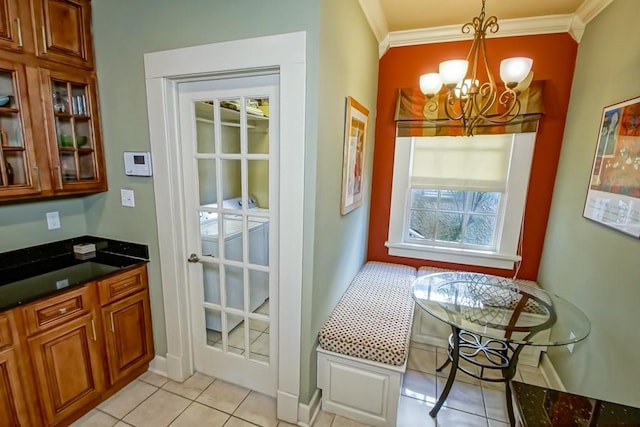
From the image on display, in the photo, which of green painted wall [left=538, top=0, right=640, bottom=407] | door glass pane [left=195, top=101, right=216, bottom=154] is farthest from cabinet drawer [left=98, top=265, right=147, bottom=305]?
green painted wall [left=538, top=0, right=640, bottom=407]

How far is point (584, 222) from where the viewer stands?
77.9 inches

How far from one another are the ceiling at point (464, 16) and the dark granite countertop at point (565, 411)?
2353 millimetres

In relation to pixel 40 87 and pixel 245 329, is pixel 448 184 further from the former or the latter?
pixel 40 87

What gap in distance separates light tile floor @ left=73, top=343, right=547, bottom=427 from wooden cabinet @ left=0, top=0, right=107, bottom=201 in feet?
4.67

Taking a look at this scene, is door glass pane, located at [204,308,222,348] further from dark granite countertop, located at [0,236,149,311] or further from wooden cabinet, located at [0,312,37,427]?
wooden cabinet, located at [0,312,37,427]

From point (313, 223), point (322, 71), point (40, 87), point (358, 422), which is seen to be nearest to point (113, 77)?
point (40, 87)

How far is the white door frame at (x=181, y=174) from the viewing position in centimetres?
147

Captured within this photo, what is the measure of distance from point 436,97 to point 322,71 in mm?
1504

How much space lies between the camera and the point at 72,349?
1.68 metres

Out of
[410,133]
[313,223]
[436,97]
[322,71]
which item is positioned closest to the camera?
[322,71]

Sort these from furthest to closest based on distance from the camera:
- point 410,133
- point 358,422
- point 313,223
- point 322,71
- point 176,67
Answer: point 410,133
point 358,422
point 176,67
point 313,223
point 322,71

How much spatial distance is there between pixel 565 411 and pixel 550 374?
173cm

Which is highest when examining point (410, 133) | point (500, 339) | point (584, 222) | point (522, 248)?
point (410, 133)

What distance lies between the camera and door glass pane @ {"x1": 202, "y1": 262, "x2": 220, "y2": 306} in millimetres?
2035
